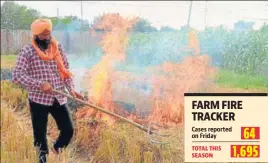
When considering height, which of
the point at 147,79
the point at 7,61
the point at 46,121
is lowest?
the point at 46,121

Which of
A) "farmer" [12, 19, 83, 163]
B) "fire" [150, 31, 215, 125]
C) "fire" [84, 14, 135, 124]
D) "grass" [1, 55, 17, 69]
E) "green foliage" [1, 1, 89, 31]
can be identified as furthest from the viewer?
"grass" [1, 55, 17, 69]

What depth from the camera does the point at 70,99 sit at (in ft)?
13.8

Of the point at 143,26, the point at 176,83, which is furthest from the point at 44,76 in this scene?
the point at 176,83

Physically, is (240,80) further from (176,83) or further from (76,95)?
(76,95)

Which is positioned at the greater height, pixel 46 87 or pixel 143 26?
pixel 143 26

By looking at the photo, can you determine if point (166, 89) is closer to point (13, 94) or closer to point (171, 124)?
point (171, 124)

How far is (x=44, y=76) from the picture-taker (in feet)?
13.0

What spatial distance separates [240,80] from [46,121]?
1558mm

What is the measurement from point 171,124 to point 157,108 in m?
0.18

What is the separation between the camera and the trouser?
13.4ft

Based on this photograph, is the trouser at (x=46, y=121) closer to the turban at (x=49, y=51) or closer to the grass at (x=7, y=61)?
the turban at (x=49, y=51)

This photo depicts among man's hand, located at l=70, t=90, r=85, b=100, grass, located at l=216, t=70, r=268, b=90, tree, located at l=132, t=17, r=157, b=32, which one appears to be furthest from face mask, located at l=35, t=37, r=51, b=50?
grass, located at l=216, t=70, r=268, b=90

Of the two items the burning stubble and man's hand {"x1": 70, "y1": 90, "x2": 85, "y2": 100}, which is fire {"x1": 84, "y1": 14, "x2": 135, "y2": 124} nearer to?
the burning stubble

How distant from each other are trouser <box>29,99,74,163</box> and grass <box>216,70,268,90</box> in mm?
1240
